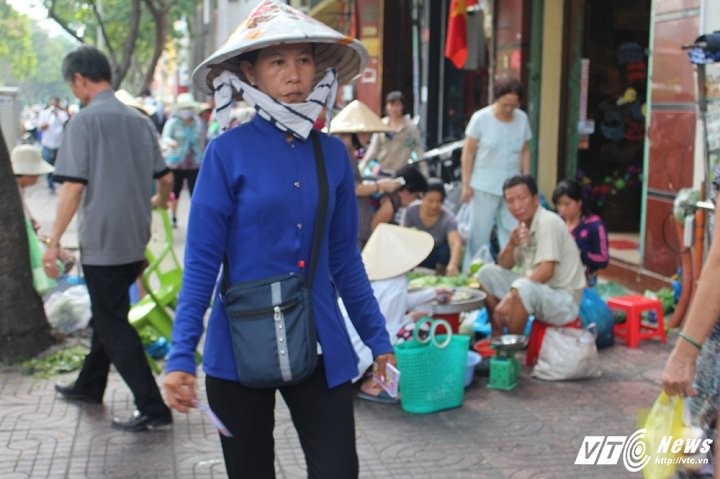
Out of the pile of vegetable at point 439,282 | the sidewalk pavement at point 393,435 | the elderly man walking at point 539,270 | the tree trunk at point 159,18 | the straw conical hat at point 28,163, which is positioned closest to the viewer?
the sidewalk pavement at point 393,435

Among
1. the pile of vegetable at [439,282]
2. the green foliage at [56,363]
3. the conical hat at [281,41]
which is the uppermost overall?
the conical hat at [281,41]

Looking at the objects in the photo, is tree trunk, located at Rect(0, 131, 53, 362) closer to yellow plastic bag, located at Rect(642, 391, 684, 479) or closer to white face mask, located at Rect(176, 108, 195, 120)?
yellow plastic bag, located at Rect(642, 391, 684, 479)

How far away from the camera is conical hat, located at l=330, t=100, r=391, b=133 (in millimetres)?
9141

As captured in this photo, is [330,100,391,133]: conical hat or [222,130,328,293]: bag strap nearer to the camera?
[222,130,328,293]: bag strap

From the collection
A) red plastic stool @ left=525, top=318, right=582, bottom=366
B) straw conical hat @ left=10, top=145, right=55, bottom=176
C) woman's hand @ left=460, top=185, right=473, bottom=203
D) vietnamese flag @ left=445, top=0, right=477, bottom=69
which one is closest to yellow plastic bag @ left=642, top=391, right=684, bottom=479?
red plastic stool @ left=525, top=318, right=582, bottom=366

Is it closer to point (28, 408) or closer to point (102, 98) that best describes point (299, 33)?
point (102, 98)

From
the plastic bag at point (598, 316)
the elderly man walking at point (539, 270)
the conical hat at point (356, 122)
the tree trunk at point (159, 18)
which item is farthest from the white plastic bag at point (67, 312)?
the tree trunk at point (159, 18)

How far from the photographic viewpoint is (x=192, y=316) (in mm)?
2988

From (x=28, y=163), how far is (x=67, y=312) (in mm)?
1276

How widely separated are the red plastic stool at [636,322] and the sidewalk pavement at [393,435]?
838 millimetres

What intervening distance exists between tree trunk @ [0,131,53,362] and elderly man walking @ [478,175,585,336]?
3053 mm

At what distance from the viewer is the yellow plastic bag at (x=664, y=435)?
308cm

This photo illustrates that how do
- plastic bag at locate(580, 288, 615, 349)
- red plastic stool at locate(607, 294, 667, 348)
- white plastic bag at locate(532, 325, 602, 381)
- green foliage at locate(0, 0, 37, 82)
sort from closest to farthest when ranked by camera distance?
white plastic bag at locate(532, 325, 602, 381), plastic bag at locate(580, 288, 615, 349), red plastic stool at locate(607, 294, 667, 348), green foliage at locate(0, 0, 37, 82)

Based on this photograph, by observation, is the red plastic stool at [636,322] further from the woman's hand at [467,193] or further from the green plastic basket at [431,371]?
the green plastic basket at [431,371]
